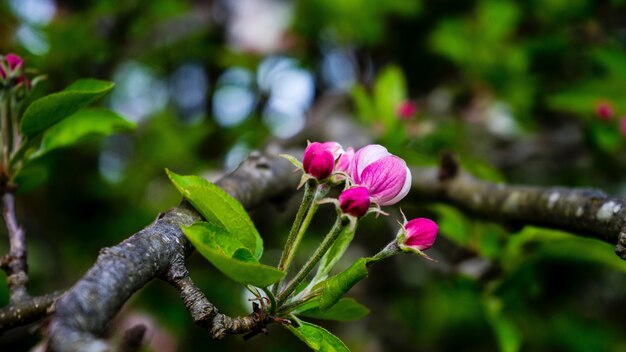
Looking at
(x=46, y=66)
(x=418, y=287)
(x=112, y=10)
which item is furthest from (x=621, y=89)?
(x=46, y=66)

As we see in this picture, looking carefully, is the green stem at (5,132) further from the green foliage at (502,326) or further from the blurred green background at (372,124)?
the green foliage at (502,326)

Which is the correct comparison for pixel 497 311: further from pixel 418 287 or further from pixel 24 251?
pixel 418 287

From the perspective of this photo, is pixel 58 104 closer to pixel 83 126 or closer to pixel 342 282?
pixel 83 126

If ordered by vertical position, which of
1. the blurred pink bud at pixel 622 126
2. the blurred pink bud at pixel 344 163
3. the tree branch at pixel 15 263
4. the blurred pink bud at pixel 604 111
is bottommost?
the blurred pink bud at pixel 622 126

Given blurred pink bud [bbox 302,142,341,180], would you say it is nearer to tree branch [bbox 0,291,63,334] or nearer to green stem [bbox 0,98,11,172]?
tree branch [bbox 0,291,63,334]

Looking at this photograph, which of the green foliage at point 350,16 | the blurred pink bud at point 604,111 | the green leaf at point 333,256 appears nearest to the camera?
the green leaf at point 333,256

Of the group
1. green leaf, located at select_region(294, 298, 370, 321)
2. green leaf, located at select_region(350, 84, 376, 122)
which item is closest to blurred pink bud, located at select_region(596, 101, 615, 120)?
green leaf, located at select_region(350, 84, 376, 122)

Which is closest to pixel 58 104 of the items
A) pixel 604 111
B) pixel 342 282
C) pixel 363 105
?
pixel 342 282

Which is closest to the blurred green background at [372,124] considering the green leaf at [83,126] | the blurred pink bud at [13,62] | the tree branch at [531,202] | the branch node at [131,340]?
the tree branch at [531,202]
